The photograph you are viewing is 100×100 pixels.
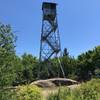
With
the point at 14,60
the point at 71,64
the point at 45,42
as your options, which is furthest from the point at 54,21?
the point at 14,60

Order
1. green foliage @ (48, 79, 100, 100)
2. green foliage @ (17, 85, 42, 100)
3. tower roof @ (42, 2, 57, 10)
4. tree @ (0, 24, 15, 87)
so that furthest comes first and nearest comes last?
tower roof @ (42, 2, 57, 10) < green foliage @ (17, 85, 42, 100) < green foliage @ (48, 79, 100, 100) < tree @ (0, 24, 15, 87)

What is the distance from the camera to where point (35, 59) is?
3179 inches

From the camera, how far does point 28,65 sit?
5791cm

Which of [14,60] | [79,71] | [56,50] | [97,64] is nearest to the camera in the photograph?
[14,60]

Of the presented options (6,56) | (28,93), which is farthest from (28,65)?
(6,56)

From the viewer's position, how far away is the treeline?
16.0 metres

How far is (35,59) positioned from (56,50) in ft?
102

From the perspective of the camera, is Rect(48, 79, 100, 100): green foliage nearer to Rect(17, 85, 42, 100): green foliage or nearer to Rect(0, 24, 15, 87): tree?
Rect(17, 85, 42, 100): green foliage

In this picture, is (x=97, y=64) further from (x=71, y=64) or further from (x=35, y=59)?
(x=35, y=59)

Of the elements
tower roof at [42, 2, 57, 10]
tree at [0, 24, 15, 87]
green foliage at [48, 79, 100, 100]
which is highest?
tower roof at [42, 2, 57, 10]

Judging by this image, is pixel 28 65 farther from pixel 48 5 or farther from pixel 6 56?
pixel 6 56

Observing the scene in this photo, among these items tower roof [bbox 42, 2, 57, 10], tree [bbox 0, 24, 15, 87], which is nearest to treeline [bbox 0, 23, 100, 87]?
tree [bbox 0, 24, 15, 87]

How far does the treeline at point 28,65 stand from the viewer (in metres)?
16.0

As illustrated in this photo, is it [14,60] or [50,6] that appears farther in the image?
[50,6]
